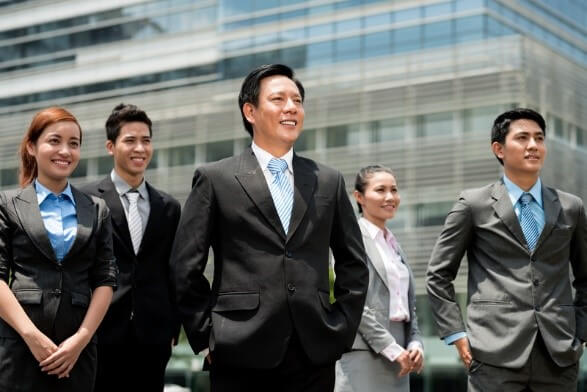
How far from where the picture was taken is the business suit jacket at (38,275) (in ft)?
15.9

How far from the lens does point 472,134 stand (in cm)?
3231

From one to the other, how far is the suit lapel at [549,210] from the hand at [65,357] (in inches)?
102

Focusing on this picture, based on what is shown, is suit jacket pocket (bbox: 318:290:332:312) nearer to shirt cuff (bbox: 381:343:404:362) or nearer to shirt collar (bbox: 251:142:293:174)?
shirt collar (bbox: 251:142:293:174)

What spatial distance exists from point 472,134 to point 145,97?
588 inches

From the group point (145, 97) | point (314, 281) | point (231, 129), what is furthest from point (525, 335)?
point (145, 97)

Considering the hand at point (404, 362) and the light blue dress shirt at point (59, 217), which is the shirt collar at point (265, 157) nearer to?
the light blue dress shirt at point (59, 217)

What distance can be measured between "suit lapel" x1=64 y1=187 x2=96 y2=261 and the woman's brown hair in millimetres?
256

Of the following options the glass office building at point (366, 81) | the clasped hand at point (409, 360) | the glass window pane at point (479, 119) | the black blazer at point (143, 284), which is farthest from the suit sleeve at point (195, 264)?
the glass window pane at point (479, 119)

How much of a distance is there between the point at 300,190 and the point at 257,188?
0.22 metres

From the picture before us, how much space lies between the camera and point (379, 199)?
7.15 metres

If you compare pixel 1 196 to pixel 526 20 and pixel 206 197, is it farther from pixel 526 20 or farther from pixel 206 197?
pixel 526 20

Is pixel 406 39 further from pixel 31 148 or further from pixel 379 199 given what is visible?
pixel 31 148

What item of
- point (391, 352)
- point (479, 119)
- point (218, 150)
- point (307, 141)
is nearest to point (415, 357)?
point (391, 352)

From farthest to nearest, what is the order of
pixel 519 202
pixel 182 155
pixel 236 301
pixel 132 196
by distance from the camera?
pixel 182 155, pixel 132 196, pixel 519 202, pixel 236 301
